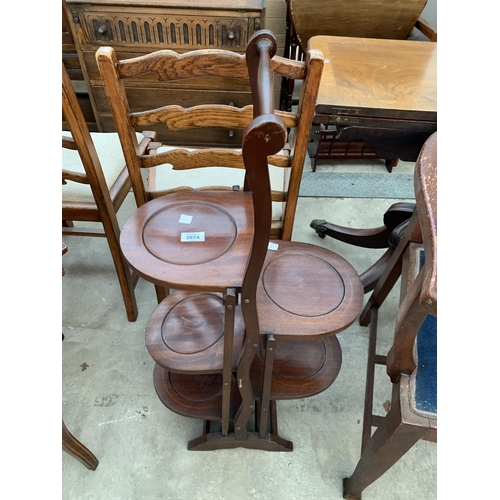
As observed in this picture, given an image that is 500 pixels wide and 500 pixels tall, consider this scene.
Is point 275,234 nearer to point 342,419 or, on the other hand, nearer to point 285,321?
point 285,321

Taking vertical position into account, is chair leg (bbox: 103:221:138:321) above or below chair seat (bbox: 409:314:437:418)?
below

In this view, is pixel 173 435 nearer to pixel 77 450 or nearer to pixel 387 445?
pixel 77 450

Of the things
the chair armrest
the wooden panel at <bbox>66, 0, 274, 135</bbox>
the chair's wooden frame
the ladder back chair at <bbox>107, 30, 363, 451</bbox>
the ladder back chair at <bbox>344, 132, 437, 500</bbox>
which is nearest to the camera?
the ladder back chair at <bbox>344, 132, 437, 500</bbox>

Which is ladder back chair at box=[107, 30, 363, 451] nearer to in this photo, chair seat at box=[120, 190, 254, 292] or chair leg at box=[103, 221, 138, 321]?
chair seat at box=[120, 190, 254, 292]

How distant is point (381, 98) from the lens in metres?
1.07

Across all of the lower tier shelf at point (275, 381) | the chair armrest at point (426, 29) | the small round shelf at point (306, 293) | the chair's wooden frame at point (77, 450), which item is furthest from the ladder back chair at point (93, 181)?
the chair armrest at point (426, 29)

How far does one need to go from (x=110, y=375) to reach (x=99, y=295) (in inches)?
15.7

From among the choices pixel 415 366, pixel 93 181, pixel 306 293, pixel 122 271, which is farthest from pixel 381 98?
pixel 122 271

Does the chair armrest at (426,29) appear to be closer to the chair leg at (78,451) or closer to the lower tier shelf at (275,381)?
the lower tier shelf at (275,381)

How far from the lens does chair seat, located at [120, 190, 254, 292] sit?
70cm

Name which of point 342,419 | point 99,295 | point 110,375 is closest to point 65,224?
point 99,295

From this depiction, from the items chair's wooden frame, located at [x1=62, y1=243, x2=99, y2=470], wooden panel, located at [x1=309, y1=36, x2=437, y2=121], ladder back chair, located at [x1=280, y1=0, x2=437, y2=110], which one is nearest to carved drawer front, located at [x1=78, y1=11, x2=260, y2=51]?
ladder back chair, located at [x1=280, y1=0, x2=437, y2=110]

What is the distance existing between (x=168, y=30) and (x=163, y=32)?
27 millimetres

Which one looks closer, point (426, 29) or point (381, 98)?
point (381, 98)
